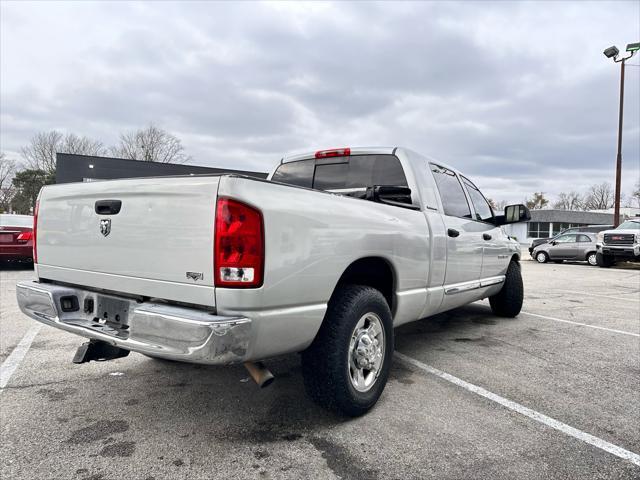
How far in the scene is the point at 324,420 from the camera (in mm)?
2650

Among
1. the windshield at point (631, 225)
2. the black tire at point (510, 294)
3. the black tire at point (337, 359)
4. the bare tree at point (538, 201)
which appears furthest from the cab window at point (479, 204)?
the bare tree at point (538, 201)

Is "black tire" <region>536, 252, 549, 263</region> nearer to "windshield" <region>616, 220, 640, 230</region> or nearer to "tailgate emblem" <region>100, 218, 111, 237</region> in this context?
"windshield" <region>616, 220, 640, 230</region>

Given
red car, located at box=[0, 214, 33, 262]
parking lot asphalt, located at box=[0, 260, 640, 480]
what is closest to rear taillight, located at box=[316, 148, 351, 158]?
parking lot asphalt, located at box=[0, 260, 640, 480]

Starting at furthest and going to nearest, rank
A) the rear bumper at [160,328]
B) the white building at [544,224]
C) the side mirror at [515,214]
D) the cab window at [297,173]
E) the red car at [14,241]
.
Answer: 1. the white building at [544,224]
2. the red car at [14,241]
3. the side mirror at [515,214]
4. the cab window at [297,173]
5. the rear bumper at [160,328]

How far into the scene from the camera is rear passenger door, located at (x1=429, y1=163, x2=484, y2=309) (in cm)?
380

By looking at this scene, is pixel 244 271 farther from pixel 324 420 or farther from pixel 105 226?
pixel 324 420

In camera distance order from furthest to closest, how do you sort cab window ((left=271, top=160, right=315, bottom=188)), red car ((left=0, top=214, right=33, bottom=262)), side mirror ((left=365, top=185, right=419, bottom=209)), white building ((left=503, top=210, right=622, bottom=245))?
white building ((left=503, top=210, right=622, bottom=245)) < red car ((left=0, top=214, right=33, bottom=262)) < cab window ((left=271, top=160, right=315, bottom=188)) < side mirror ((left=365, top=185, right=419, bottom=209))

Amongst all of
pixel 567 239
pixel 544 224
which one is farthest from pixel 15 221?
pixel 544 224

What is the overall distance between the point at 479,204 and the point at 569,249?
1658 cm

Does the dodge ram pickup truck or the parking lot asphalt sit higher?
the dodge ram pickup truck

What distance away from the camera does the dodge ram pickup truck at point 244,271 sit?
2.01 meters

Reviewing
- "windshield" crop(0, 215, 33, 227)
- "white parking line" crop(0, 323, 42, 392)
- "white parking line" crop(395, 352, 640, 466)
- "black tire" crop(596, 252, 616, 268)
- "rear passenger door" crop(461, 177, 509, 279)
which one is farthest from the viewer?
"black tire" crop(596, 252, 616, 268)

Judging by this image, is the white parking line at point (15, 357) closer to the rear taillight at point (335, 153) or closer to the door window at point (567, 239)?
the rear taillight at point (335, 153)

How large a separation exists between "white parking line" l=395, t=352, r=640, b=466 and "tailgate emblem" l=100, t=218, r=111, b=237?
8.71ft
